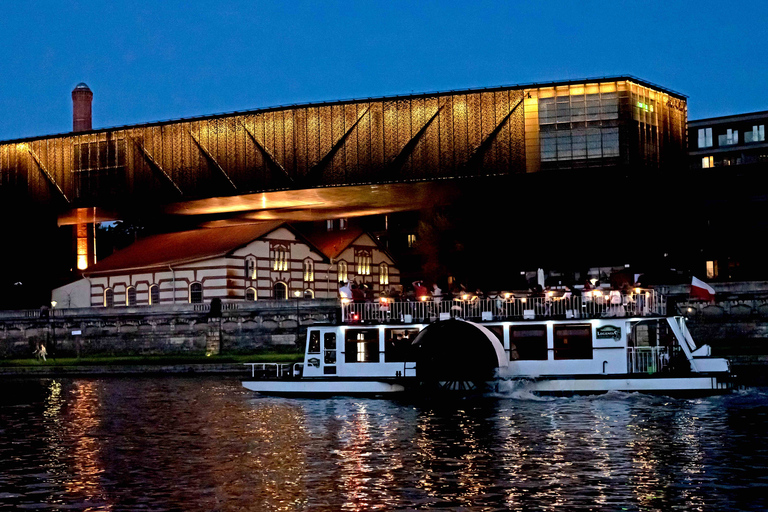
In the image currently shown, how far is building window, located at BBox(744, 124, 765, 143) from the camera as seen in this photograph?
121812 millimetres

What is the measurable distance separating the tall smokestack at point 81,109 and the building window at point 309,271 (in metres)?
27.0

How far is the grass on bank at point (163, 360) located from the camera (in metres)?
65.4

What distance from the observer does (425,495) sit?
832 inches

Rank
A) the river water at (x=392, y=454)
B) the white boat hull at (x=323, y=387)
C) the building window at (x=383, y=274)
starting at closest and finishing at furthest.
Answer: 1. the river water at (x=392, y=454)
2. the white boat hull at (x=323, y=387)
3. the building window at (x=383, y=274)

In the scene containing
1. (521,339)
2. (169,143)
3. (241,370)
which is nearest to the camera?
→ (521,339)

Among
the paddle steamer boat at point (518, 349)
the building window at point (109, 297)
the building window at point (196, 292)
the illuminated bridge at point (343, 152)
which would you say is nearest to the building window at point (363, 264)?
the illuminated bridge at point (343, 152)

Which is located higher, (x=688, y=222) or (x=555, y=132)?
(x=555, y=132)

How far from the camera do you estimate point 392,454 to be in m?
26.9

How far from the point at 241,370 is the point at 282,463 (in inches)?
1503

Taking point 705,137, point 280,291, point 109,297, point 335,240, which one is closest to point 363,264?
point 335,240

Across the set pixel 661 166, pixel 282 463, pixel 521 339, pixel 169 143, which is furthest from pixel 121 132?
pixel 282 463

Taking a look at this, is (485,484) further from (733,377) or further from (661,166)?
(661,166)

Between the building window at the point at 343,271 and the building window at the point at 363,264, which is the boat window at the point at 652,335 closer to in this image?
the building window at the point at 343,271

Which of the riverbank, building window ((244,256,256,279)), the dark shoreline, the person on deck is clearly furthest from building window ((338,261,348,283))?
the person on deck
